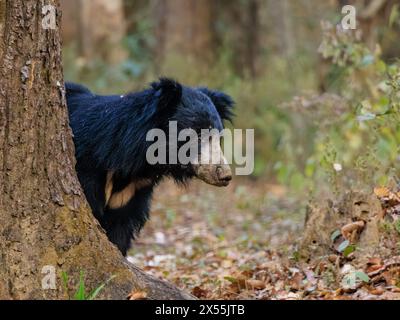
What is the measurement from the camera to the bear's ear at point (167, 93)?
4.98 metres

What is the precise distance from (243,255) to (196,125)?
1.48 m

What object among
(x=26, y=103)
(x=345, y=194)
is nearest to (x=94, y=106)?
(x=26, y=103)

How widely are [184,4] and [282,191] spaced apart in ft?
17.7

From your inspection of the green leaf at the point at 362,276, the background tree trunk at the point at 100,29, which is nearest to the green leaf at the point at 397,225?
the green leaf at the point at 362,276

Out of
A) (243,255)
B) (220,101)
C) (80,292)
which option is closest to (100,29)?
(243,255)

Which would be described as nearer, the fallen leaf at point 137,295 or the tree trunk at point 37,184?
the tree trunk at point 37,184

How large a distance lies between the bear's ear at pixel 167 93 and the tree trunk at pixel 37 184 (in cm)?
113

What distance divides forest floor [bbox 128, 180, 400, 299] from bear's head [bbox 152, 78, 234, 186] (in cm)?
71

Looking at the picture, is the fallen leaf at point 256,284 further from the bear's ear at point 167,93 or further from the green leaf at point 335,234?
the bear's ear at point 167,93

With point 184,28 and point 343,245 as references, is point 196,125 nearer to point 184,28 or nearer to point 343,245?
point 343,245

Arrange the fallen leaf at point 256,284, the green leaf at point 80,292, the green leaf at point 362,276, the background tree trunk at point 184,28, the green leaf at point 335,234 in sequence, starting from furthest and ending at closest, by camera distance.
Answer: the background tree trunk at point 184,28, the green leaf at point 335,234, the fallen leaf at point 256,284, the green leaf at point 362,276, the green leaf at point 80,292

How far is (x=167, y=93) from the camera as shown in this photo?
5008mm

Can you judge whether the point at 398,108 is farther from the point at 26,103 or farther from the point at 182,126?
the point at 26,103

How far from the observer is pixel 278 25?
594 inches
